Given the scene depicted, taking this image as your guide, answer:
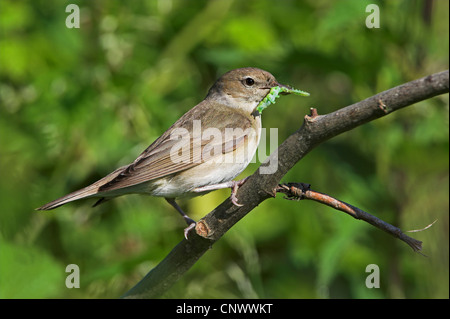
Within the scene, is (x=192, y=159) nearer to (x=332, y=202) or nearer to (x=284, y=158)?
(x=332, y=202)

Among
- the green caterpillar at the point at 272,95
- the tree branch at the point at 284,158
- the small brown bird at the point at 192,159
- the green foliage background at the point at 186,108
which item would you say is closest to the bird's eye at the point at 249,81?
the small brown bird at the point at 192,159

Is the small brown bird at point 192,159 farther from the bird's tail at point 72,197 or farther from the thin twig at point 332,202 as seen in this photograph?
the thin twig at point 332,202

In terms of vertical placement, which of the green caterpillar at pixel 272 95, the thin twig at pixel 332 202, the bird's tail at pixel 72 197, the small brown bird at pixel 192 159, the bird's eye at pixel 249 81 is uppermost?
the bird's eye at pixel 249 81

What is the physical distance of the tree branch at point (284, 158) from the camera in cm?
188

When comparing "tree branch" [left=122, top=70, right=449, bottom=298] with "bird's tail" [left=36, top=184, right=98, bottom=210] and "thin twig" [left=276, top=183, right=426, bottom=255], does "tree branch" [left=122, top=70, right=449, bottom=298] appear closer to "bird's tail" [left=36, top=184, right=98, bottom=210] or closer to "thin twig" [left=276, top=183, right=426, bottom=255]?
"thin twig" [left=276, top=183, right=426, bottom=255]

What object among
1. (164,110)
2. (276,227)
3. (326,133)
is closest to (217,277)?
(276,227)

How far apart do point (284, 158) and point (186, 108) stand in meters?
3.36

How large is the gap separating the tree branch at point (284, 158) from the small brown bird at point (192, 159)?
0.41 m

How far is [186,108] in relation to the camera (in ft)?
18.2

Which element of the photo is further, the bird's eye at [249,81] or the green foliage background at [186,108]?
the green foliage background at [186,108]

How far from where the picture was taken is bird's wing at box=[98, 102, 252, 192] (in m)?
3.51

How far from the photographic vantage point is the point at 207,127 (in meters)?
3.84

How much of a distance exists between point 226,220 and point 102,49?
304 cm

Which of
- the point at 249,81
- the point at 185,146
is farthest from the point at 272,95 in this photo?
the point at 185,146
